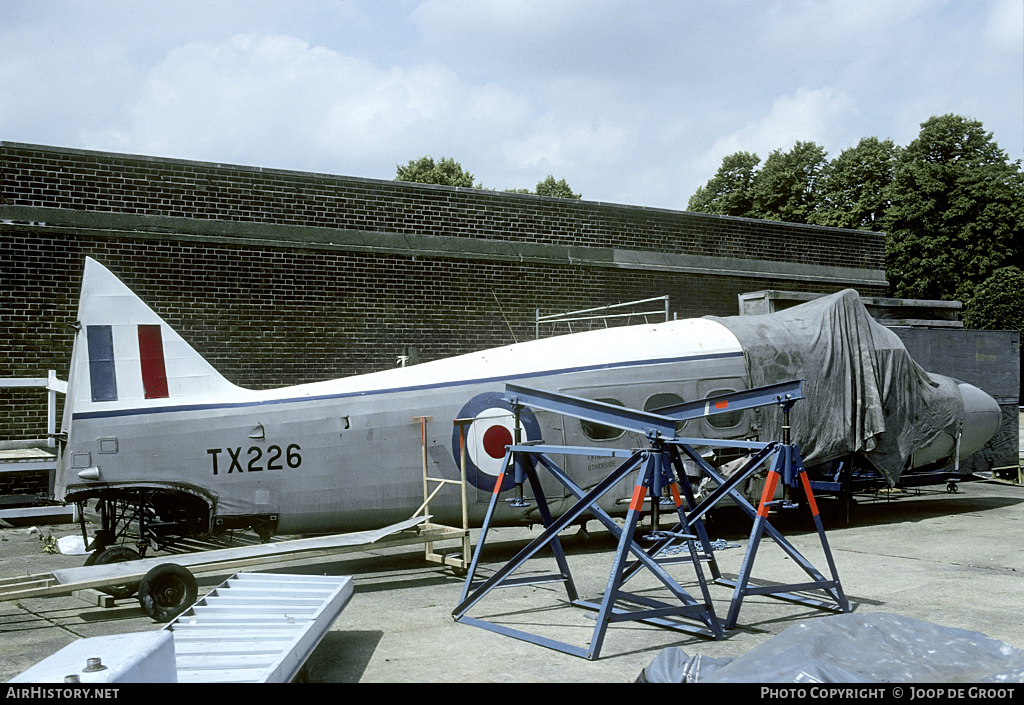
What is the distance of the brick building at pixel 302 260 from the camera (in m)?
12.9

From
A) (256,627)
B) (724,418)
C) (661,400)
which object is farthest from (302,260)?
(256,627)

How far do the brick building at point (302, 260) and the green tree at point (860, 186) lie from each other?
26268 mm

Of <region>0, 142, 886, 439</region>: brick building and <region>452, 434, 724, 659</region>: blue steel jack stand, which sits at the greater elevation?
<region>0, 142, 886, 439</region>: brick building

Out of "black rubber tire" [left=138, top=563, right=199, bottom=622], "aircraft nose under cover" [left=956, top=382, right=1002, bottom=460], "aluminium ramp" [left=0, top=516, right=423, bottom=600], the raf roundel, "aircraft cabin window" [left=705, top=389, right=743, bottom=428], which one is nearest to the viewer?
→ "aluminium ramp" [left=0, top=516, right=423, bottom=600]

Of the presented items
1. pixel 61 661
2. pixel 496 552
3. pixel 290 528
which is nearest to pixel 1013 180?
pixel 496 552

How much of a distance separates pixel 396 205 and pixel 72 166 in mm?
5266

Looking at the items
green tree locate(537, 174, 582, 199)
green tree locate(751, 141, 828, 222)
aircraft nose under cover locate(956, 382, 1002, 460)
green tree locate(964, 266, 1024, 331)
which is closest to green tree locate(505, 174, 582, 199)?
green tree locate(537, 174, 582, 199)

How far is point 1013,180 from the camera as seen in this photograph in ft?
127

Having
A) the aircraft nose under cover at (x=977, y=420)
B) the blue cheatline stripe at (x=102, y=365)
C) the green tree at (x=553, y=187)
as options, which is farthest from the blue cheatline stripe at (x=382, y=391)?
the green tree at (x=553, y=187)

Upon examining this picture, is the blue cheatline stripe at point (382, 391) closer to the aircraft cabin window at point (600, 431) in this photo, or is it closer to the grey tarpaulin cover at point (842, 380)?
the aircraft cabin window at point (600, 431)

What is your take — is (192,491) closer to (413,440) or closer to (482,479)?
(413,440)

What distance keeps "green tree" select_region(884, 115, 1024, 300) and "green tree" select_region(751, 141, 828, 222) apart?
489 centimetres

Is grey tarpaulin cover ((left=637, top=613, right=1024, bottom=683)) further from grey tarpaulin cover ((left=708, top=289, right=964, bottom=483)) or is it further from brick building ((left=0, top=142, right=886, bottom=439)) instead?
brick building ((left=0, top=142, right=886, bottom=439))

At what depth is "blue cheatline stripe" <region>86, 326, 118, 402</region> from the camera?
8250 mm
